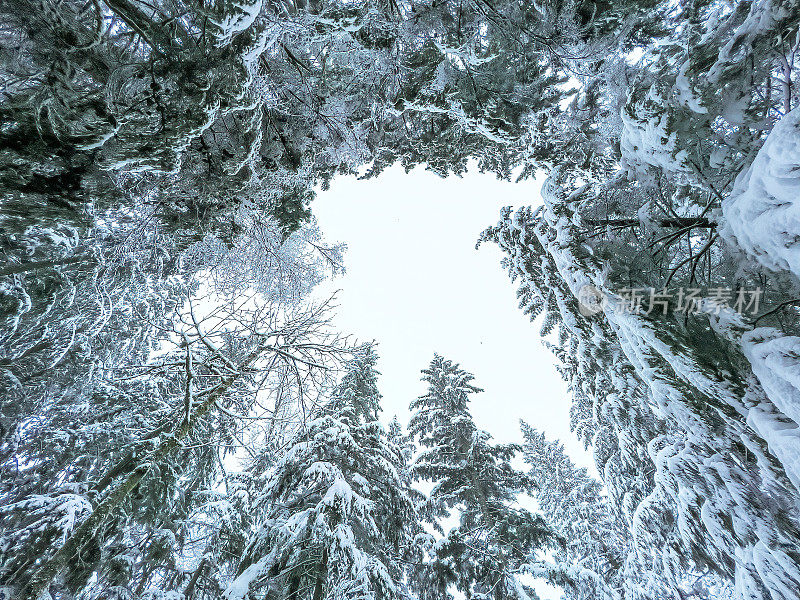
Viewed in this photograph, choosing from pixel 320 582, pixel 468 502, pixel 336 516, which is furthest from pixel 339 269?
pixel 468 502

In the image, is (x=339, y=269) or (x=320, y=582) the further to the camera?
(x=339, y=269)

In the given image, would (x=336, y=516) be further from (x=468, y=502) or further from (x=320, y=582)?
(x=468, y=502)

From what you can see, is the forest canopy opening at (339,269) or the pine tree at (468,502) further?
the pine tree at (468,502)

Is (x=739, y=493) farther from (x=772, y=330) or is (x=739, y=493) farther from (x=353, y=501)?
(x=353, y=501)

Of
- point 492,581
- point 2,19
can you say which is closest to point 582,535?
point 492,581

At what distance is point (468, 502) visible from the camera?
8570 mm

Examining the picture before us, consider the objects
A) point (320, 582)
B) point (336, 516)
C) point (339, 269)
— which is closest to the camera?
point (320, 582)

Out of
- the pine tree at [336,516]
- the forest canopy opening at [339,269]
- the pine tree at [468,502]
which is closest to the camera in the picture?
the forest canopy opening at [339,269]

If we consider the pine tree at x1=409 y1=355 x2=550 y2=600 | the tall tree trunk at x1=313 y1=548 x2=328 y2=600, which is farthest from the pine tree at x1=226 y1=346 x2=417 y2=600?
the pine tree at x1=409 y1=355 x2=550 y2=600

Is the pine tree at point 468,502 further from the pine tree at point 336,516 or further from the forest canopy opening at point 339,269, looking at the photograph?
the pine tree at point 336,516

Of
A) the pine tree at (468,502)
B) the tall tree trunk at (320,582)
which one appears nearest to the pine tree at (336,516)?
the tall tree trunk at (320,582)

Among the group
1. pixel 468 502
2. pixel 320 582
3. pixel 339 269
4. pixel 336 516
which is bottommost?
pixel 320 582

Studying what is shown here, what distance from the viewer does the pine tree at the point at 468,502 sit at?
737cm

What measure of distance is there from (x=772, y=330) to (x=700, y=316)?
0.87m
